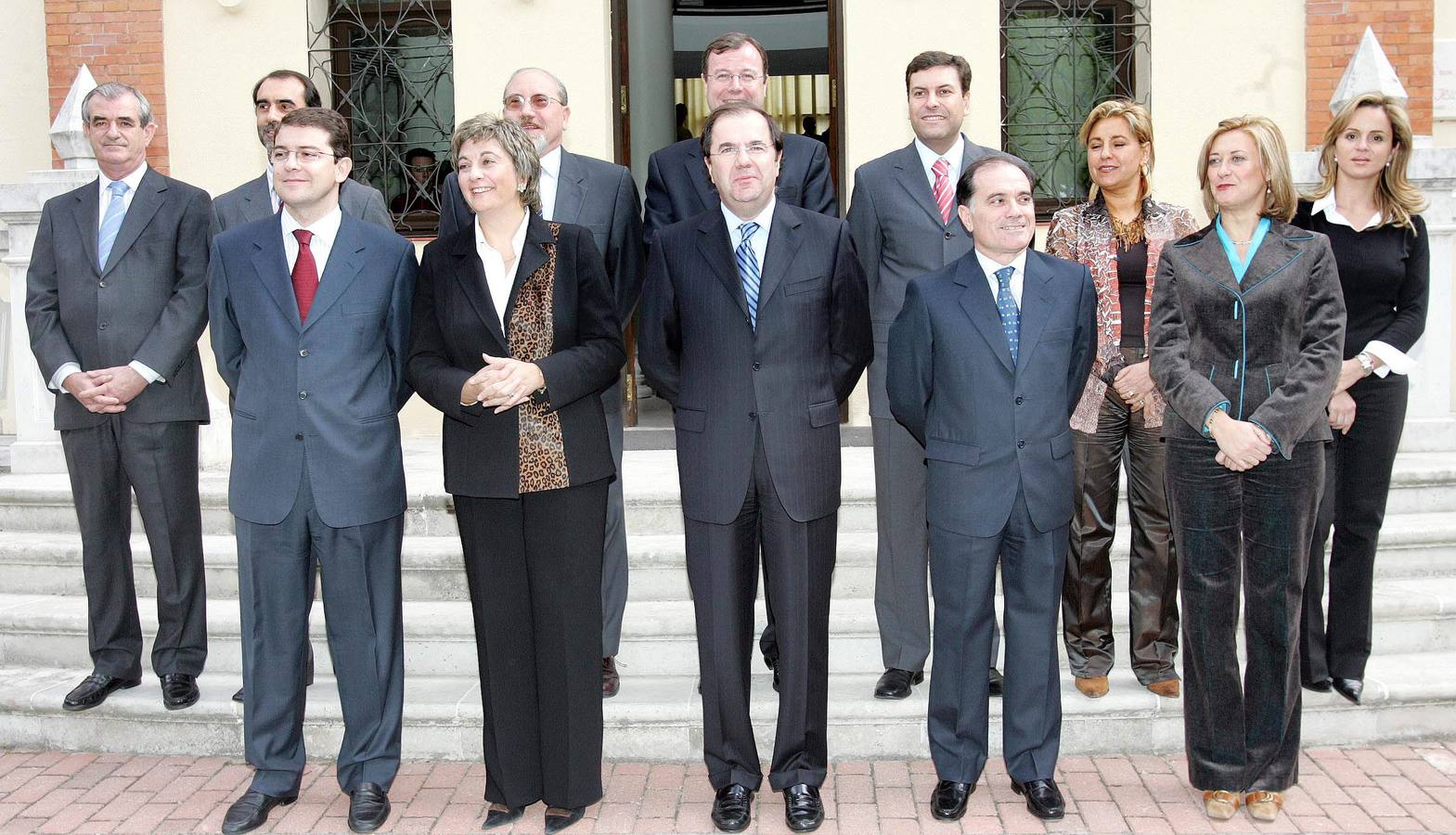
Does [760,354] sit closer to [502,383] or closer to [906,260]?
[502,383]

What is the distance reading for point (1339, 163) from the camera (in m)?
4.58

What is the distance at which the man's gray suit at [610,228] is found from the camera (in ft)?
15.0

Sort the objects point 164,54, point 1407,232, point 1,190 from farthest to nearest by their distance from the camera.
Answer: point 164,54, point 1,190, point 1407,232

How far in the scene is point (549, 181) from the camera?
463 centimetres

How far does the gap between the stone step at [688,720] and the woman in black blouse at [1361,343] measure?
21 centimetres

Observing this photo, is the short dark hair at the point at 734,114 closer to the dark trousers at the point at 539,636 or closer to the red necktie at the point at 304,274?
the dark trousers at the point at 539,636

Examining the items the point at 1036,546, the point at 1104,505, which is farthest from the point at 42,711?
the point at 1104,505

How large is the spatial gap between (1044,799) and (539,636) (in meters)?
1.72

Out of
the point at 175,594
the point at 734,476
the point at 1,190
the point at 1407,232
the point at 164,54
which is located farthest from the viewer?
the point at 164,54

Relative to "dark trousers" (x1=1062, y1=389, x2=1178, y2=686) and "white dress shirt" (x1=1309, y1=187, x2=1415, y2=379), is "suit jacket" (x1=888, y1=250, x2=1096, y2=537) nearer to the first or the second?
"dark trousers" (x1=1062, y1=389, x2=1178, y2=686)

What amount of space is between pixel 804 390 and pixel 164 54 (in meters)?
6.48

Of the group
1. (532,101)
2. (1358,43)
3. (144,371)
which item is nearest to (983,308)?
(532,101)

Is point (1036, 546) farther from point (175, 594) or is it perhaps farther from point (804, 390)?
point (175, 594)

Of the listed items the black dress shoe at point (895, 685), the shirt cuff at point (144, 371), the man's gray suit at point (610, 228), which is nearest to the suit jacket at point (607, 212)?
the man's gray suit at point (610, 228)
